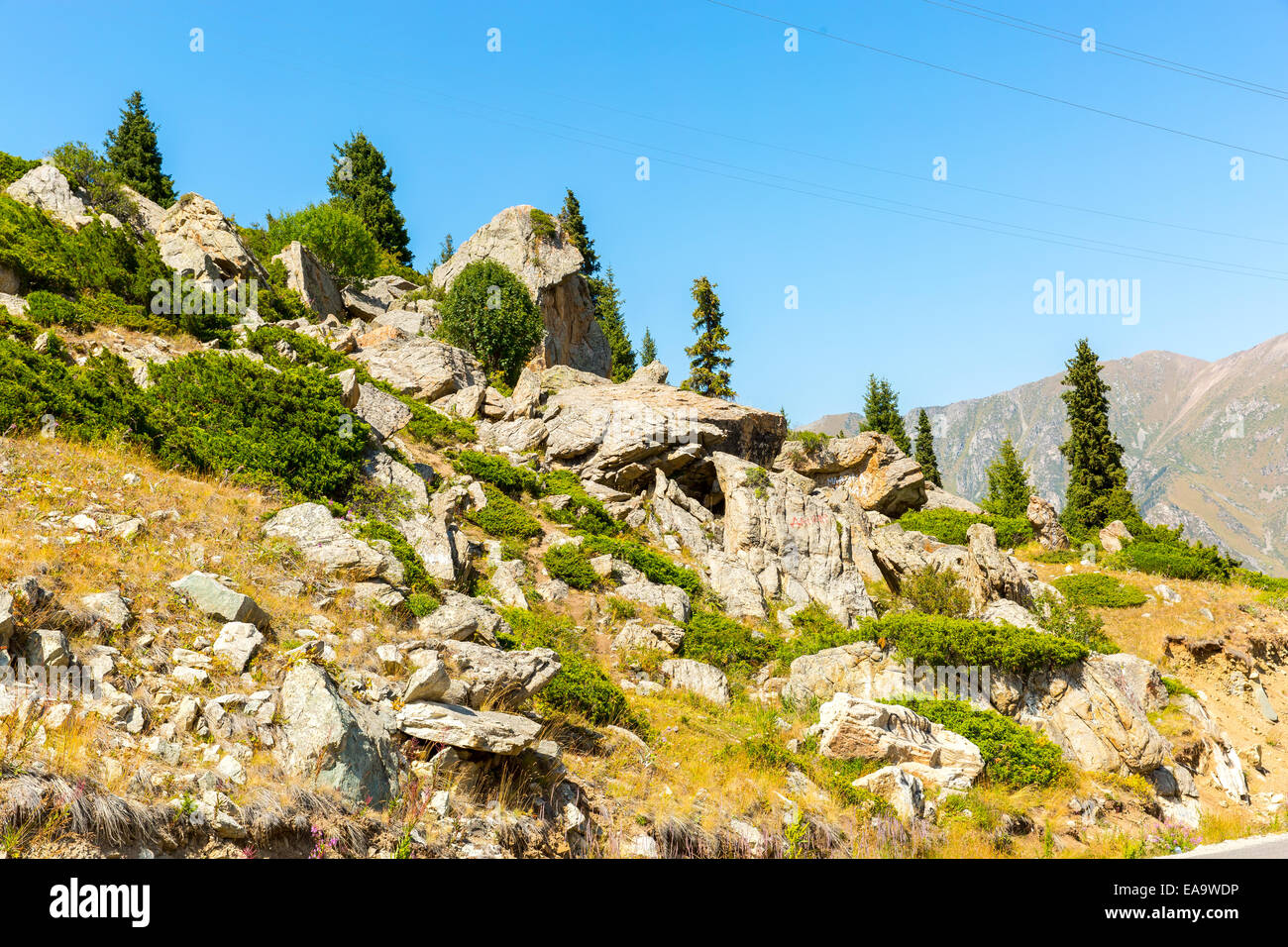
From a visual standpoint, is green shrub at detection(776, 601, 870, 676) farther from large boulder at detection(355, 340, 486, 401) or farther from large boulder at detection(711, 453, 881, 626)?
large boulder at detection(355, 340, 486, 401)

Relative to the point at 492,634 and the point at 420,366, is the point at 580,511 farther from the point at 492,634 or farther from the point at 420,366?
the point at 420,366

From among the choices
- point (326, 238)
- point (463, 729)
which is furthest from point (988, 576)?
point (326, 238)

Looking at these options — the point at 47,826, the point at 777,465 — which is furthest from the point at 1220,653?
the point at 47,826

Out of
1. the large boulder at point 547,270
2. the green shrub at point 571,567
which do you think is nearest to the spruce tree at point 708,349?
the large boulder at point 547,270

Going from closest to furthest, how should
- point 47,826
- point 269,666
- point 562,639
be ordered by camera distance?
1. point 47,826
2. point 269,666
3. point 562,639

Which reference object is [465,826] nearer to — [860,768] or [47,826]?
[47,826]

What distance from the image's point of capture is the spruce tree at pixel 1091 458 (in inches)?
1610

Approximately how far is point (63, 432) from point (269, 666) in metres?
8.33

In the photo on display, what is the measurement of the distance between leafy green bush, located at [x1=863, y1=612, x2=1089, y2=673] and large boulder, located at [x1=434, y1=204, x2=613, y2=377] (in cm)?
2797

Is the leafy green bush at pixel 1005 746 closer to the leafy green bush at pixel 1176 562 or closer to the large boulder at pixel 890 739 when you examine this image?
the large boulder at pixel 890 739

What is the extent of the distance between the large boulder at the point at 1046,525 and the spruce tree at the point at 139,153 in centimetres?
5211

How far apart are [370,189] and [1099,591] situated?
5389cm

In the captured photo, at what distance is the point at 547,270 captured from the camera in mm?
42125

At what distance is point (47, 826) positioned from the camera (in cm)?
510
